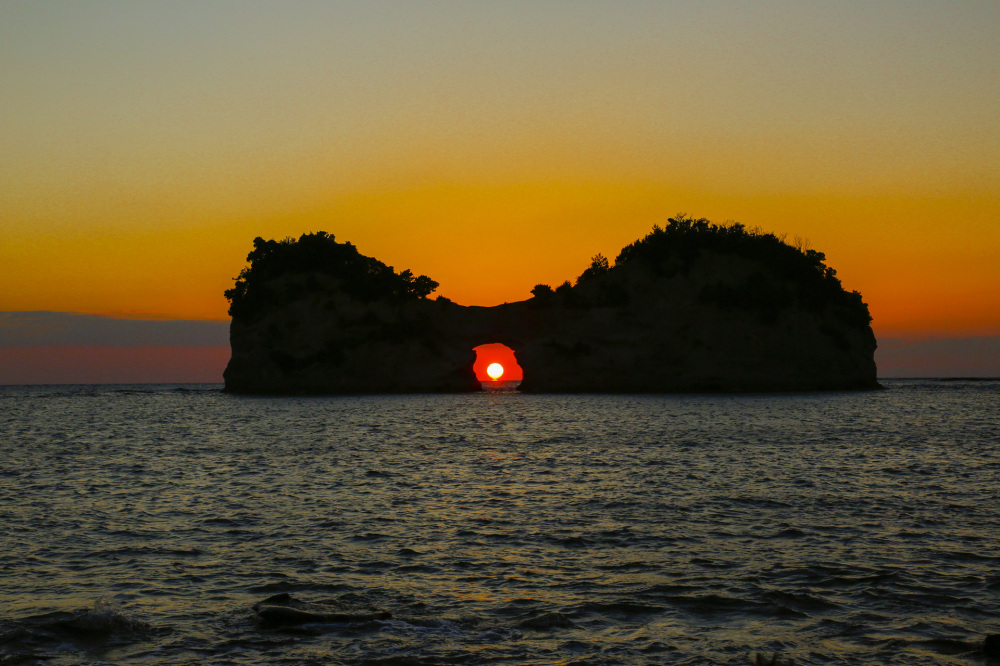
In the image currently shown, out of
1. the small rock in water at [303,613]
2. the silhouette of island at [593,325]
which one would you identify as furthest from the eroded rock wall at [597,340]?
the small rock in water at [303,613]

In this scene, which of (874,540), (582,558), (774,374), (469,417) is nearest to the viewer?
(582,558)

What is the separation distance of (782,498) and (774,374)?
75283mm

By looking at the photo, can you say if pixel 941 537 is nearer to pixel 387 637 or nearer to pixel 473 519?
pixel 473 519

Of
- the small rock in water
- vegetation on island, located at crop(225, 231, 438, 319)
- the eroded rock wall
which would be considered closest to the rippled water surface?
the small rock in water

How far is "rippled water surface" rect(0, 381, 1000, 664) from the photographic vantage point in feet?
34.6

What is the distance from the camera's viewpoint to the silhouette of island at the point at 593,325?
91.7m

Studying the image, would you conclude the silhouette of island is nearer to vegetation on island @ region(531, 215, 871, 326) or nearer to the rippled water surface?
vegetation on island @ region(531, 215, 871, 326)

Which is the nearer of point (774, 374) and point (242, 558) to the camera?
point (242, 558)

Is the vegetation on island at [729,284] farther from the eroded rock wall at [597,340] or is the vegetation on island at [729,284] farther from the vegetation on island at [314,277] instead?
the vegetation on island at [314,277]

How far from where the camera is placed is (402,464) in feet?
95.7

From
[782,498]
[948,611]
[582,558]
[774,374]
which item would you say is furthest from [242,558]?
[774,374]

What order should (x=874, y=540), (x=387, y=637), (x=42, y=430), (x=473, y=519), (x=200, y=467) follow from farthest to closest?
1. (x=42, y=430)
2. (x=200, y=467)
3. (x=473, y=519)
4. (x=874, y=540)
5. (x=387, y=637)

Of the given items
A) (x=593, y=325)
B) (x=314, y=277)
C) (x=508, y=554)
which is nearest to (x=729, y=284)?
(x=593, y=325)

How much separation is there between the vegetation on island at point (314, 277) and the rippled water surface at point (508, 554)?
7033 centimetres
